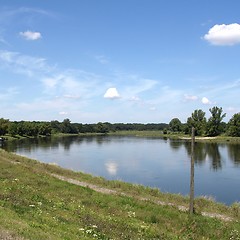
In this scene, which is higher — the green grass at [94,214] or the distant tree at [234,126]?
the distant tree at [234,126]

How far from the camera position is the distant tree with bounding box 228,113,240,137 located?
12025cm

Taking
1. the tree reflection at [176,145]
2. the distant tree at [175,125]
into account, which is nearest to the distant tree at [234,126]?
the tree reflection at [176,145]

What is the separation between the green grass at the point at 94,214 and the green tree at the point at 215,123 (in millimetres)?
109264

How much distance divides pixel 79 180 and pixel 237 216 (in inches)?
521

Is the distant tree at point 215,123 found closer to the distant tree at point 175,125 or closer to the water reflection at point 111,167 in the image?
the distant tree at point 175,125

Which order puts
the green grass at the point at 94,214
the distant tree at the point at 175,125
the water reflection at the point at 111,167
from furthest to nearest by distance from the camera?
1. the distant tree at the point at 175,125
2. the water reflection at the point at 111,167
3. the green grass at the point at 94,214

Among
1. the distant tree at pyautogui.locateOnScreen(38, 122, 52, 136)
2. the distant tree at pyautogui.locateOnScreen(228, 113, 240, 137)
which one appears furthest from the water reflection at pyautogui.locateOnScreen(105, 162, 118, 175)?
the distant tree at pyautogui.locateOnScreen(38, 122, 52, 136)

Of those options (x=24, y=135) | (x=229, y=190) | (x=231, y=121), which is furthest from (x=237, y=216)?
(x=24, y=135)

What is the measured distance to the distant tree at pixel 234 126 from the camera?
120 m

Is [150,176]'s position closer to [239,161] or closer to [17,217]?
[239,161]

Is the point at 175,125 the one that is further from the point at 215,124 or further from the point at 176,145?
the point at 176,145

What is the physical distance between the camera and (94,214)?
15281 millimetres

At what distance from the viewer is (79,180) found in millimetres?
27547

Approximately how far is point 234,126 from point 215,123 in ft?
34.5
